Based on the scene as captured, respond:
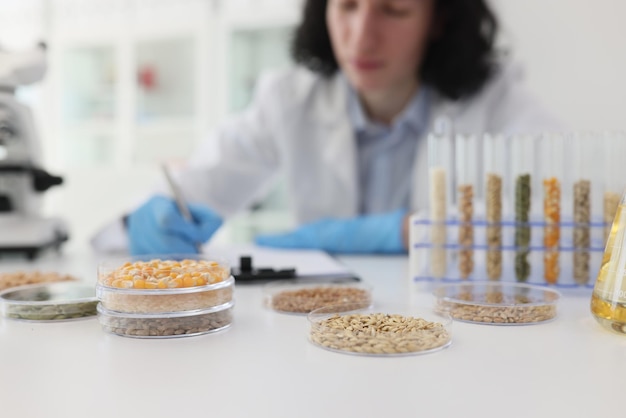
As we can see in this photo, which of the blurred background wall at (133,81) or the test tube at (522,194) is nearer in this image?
the test tube at (522,194)

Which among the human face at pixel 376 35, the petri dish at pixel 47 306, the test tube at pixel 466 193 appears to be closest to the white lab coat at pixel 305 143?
the human face at pixel 376 35

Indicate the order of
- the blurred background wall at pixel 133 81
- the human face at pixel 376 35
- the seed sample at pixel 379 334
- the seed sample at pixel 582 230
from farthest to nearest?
the blurred background wall at pixel 133 81 < the human face at pixel 376 35 < the seed sample at pixel 582 230 < the seed sample at pixel 379 334

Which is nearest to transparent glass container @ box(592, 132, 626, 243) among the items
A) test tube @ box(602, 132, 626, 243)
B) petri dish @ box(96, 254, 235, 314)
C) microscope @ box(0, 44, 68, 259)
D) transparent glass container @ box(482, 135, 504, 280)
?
test tube @ box(602, 132, 626, 243)

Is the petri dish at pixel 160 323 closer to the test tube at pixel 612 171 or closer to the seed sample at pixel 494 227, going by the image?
the seed sample at pixel 494 227

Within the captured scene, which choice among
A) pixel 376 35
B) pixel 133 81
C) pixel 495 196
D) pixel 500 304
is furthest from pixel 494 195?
pixel 133 81

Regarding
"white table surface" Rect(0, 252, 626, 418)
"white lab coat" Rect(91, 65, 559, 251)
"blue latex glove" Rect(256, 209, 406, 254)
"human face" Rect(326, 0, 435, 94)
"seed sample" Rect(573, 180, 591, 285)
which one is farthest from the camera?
"white lab coat" Rect(91, 65, 559, 251)

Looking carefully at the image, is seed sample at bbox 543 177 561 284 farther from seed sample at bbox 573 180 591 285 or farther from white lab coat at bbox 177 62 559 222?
white lab coat at bbox 177 62 559 222

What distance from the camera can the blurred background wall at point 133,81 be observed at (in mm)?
3301

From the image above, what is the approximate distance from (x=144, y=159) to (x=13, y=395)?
3.21 m

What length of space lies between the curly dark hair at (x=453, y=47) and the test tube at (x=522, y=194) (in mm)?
846

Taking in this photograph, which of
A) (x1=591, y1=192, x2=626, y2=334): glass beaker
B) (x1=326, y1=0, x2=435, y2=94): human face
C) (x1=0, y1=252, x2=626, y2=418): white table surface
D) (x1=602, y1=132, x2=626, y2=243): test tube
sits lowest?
(x1=0, y1=252, x2=626, y2=418): white table surface

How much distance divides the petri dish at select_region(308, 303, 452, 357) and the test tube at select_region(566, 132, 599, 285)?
29 cm

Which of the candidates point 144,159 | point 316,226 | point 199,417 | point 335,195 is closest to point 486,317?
point 199,417

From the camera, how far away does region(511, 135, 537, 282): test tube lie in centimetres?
79
